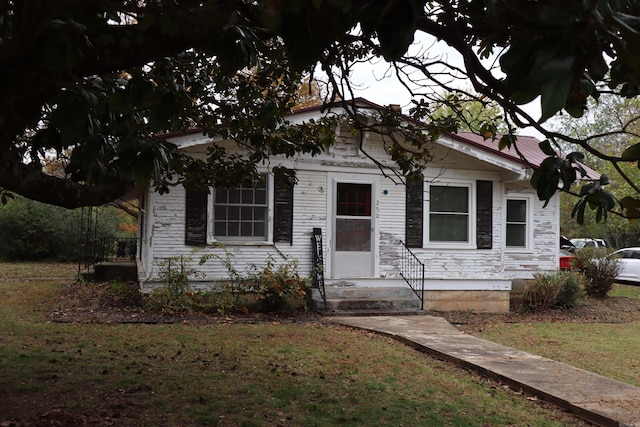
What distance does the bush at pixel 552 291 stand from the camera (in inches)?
521

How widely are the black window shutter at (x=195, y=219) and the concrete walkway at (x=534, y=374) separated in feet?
11.5

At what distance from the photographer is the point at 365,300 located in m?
12.0

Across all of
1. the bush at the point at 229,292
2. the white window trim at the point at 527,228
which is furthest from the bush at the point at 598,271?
the bush at the point at 229,292

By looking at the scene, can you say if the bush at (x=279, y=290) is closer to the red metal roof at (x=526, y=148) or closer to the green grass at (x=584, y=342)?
the green grass at (x=584, y=342)

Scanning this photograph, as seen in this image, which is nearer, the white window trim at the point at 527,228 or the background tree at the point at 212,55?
the background tree at the point at 212,55

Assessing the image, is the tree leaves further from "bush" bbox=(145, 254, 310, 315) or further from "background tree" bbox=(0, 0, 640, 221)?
"bush" bbox=(145, 254, 310, 315)

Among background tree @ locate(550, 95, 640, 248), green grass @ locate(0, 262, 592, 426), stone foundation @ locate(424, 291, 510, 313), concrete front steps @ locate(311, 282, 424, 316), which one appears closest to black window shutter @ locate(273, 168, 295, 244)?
concrete front steps @ locate(311, 282, 424, 316)

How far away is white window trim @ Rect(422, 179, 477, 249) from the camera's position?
1309 cm

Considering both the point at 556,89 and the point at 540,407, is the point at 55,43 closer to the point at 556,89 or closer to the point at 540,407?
the point at 556,89

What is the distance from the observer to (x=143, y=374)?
638 centimetres

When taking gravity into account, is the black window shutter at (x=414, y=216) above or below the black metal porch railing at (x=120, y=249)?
above

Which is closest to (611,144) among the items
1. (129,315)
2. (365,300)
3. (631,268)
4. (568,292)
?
(631,268)

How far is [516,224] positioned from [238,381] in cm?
1081

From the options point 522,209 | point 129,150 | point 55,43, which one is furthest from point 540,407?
point 522,209
